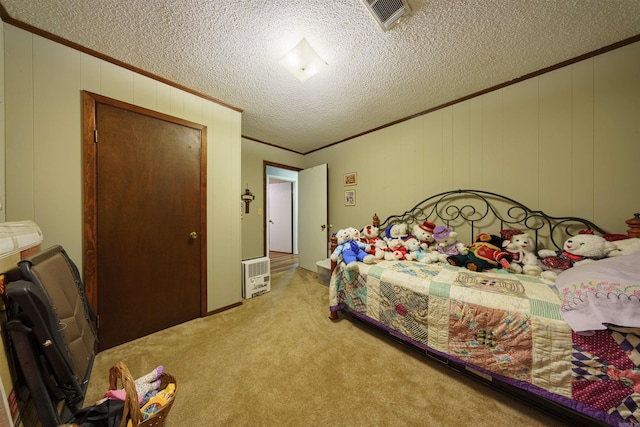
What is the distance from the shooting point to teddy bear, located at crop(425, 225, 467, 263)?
1.96 meters

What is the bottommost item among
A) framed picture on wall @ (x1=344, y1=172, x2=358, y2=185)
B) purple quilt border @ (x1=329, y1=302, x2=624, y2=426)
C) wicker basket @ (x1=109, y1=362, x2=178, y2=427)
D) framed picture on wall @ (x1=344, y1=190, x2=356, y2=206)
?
purple quilt border @ (x1=329, y1=302, x2=624, y2=426)

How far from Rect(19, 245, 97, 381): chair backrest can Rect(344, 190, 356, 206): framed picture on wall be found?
2.96 metres

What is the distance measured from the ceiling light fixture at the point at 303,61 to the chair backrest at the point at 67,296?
1.86 meters

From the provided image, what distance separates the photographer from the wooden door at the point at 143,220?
159cm

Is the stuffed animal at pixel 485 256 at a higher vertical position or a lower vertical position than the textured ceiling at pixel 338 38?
lower

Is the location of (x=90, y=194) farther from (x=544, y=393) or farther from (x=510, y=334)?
(x=544, y=393)

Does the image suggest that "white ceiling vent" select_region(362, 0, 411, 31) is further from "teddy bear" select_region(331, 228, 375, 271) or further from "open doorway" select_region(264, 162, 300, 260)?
"open doorway" select_region(264, 162, 300, 260)

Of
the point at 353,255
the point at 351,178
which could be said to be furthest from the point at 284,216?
the point at 353,255

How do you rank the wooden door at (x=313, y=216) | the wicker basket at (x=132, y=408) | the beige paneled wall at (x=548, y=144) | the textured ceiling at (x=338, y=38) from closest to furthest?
the wicker basket at (x=132, y=408) → the textured ceiling at (x=338, y=38) → the beige paneled wall at (x=548, y=144) → the wooden door at (x=313, y=216)

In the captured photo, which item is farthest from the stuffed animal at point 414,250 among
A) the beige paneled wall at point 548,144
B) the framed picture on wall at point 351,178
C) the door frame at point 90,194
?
the door frame at point 90,194

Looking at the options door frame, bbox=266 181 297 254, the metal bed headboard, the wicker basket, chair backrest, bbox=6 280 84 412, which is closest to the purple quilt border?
the metal bed headboard

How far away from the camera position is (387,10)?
48.3 inches

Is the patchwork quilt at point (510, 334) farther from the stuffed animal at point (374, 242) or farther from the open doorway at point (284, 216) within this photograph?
the open doorway at point (284, 216)

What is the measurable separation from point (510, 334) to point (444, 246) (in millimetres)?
1055
